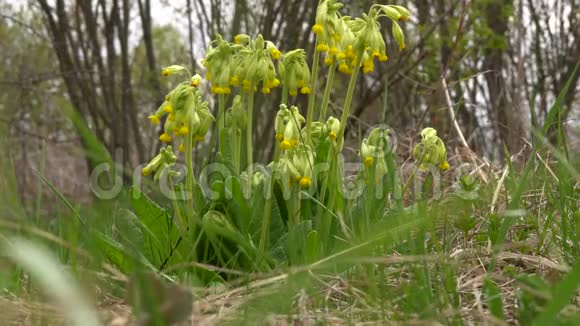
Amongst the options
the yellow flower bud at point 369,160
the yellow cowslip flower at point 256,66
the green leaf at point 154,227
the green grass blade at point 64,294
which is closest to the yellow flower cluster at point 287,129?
the yellow cowslip flower at point 256,66

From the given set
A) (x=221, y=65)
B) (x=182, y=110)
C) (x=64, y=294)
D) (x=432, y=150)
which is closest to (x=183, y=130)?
(x=182, y=110)

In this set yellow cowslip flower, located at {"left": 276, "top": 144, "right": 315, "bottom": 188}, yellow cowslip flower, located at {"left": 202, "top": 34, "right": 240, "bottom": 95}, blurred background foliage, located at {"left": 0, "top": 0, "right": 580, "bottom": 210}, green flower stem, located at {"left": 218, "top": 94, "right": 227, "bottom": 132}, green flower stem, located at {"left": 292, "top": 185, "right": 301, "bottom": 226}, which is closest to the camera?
yellow cowslip flower, located at {"left": 276, "top": 144, "right": 315, "bottom": 188}

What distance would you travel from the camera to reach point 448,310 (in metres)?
1.22

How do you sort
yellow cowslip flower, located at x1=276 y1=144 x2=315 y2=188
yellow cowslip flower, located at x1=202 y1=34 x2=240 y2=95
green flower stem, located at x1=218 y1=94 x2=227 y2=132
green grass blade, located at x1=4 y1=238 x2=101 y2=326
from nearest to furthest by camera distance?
1. green grass blade, located at x1=4 y1=238 x2=101 y2=326
2. yellow cowslip flower, located at x1=276 y1=144 x2=315 y2=188
3. yellow cowslip flower, located at x1=202 y1=34 x2=240 y2=95
4. green flower stem, located at x1=218 y1=94 x2=227 y2=132

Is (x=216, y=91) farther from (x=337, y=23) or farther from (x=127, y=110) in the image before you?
(x=127, y=110)

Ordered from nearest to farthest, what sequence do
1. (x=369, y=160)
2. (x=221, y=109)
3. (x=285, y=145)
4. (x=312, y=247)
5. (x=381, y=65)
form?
(x=312, y=247) < (x=285, y=145) < (x=369, y=160) < (x=221, y=109) < (x=381, y=65)

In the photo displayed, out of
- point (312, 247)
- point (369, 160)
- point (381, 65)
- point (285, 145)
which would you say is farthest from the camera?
point (381, 65)

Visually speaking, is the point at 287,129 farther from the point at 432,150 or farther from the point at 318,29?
the point at 432,150

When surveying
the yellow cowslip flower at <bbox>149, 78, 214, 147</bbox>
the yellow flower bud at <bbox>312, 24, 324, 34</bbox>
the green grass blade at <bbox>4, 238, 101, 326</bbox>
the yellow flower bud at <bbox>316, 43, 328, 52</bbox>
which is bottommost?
the green grass blade at <bbox>4, 238, 101, 326</bbox>

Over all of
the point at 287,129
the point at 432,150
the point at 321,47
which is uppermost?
the point at 321,47

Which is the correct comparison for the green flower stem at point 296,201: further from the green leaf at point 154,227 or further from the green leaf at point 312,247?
the green leaf at point 154,227

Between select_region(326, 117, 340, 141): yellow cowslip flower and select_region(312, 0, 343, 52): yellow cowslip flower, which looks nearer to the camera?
select_region(312, 0, 343, 52): yellow cowslip flower

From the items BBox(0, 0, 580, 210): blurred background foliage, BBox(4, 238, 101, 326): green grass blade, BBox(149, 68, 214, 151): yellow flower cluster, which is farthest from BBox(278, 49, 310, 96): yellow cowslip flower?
BBox(0, 0, 580, 210): blurred background foliage

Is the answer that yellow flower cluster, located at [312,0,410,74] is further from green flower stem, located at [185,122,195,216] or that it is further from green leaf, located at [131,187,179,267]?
green leaf, located at [131,187,179,267]
